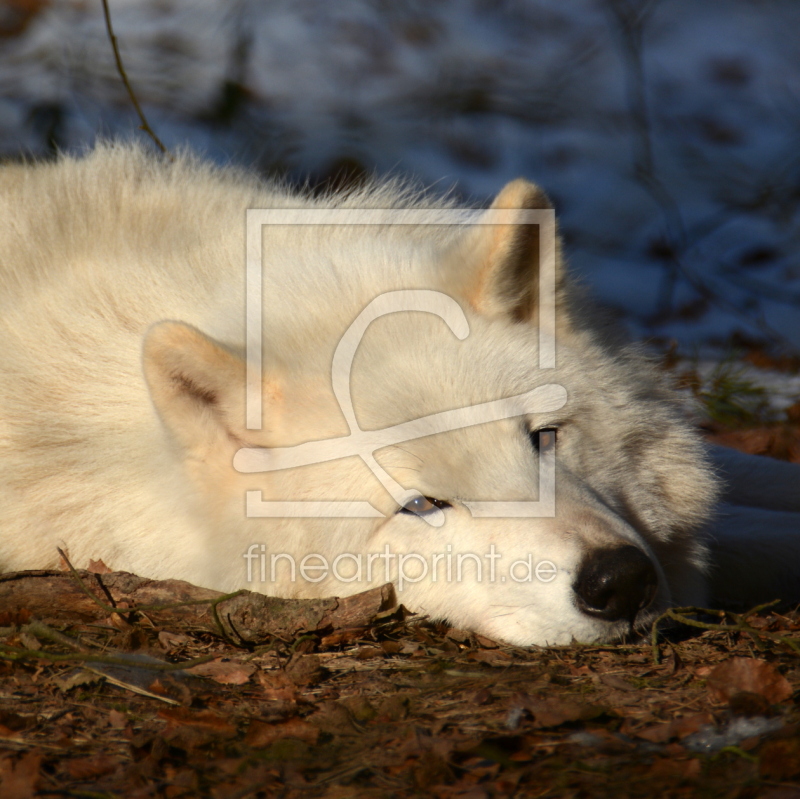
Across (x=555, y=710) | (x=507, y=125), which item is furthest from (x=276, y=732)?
(x=507, y=125)

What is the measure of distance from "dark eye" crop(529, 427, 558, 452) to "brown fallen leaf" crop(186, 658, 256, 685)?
1.08 metres

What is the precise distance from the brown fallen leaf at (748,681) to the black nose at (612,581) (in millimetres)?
303

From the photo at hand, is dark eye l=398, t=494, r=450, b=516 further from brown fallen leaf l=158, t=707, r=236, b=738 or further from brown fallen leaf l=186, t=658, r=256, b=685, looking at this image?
brown fallen leaf l=158, t=707, r=236, b=738

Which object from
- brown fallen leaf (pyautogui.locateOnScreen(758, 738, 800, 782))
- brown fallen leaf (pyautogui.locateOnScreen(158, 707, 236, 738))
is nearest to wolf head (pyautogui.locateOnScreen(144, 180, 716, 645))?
brown fallen leaf (pyautogui.locateOnScreen(158, 707, 236, 738))

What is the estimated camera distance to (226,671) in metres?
2.43

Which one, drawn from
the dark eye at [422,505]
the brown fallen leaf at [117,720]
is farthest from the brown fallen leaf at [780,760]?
the brown fallen leaf at [117,720]

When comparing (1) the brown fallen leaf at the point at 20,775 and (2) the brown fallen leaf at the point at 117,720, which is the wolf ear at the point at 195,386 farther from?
(1) the brown fallen leaf at the point at 20,775

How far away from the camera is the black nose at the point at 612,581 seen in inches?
91.5

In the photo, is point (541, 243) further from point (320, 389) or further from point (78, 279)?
point (78, 279)

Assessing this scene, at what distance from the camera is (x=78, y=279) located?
10.1ft

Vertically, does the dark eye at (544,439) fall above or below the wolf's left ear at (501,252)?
below

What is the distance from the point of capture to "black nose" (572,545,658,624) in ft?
7.63

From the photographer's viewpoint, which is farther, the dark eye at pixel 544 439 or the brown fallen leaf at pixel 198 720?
the dark eye at pixel 544 439

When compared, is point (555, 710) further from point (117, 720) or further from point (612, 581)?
point (117, 720)
